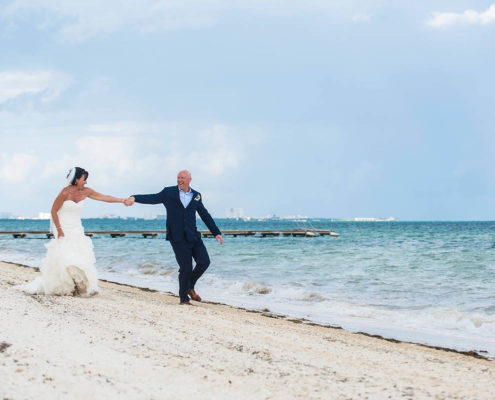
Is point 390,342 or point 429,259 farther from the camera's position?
point 429,259

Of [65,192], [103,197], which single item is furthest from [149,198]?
[65,192]

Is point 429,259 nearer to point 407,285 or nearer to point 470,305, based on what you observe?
point 407,285

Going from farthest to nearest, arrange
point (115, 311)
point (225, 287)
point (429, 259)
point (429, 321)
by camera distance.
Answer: point (429, 259) < point (225, 287) < point (429, 321) < point (115, 311)

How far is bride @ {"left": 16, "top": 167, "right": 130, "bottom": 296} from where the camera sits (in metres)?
8.77

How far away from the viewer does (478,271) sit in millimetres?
18750

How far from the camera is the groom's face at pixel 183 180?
891cm

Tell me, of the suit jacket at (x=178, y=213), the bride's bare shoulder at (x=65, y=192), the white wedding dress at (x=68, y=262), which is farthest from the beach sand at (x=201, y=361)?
the bride's bare shoulder at (x=65, y=192)

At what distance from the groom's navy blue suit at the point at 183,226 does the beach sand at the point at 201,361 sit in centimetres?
134

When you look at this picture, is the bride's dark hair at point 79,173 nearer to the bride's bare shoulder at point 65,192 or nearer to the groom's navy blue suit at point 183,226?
the bride's bare shoulder at point 65,192

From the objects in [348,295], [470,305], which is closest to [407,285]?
[348,295]

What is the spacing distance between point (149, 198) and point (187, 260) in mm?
1153

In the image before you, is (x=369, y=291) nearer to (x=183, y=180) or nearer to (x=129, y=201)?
(x=183, y=180)

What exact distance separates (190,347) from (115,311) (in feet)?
7.73

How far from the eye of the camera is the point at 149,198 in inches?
362
